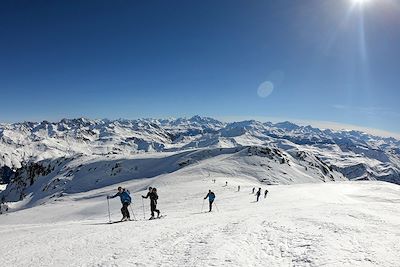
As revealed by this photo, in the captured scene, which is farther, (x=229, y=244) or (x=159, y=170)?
(x=159, y=170)

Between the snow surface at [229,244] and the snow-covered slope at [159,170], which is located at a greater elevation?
the snow-covered slope at [159,170]

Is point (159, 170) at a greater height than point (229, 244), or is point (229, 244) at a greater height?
point (159, 170)

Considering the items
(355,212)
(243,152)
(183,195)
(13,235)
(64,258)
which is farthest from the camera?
(243,152)

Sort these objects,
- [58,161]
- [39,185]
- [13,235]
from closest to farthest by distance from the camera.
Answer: [13,235]
[39,185]
[58,161]

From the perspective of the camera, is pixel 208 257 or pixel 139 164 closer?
pixel 208 257

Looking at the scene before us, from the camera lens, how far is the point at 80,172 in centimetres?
12975

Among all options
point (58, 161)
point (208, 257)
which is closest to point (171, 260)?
point (208, 257)

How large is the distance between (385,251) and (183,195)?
39.9m

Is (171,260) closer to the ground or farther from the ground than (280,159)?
closer to the ground

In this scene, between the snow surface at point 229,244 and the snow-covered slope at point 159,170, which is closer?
the snow surface at point 229,244

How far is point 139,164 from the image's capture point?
5182 inches

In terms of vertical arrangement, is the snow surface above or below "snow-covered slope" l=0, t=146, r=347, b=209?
below

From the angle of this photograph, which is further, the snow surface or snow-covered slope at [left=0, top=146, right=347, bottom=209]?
snow-covered slope at [left=0, top=146, right=347, bottom=209]

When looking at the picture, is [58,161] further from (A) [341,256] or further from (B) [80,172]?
(A) [341,256]
